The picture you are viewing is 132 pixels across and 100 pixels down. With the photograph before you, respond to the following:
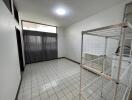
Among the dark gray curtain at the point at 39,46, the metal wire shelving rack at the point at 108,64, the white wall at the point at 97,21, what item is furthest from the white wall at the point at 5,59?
the white wall at the point at 97,21

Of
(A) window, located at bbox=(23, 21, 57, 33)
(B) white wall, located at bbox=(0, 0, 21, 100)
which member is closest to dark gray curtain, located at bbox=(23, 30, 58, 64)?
(A) window, located at bbox=(23, 21, 57, 33)

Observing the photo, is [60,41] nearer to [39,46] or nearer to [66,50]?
[66,50]

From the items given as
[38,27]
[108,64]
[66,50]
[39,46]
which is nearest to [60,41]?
[66,50]

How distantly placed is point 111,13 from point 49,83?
3.19 metres

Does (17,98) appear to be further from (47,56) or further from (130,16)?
(130,16)

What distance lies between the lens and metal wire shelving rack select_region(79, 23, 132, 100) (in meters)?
0.72

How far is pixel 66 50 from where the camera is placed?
5.20 meters

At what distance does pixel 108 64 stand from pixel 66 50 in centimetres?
328

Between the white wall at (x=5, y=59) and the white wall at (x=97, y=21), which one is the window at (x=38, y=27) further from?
the white wall at (x=5, y=59)

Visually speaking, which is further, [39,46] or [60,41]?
[60,41]

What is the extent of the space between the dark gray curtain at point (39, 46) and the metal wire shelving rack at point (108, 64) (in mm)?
2437

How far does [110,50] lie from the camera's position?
234cm

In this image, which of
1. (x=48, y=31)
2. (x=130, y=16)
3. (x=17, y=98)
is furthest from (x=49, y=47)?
(x=130, y=16)

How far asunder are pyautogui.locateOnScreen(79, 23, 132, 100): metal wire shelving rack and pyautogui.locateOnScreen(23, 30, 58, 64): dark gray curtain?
8.00 feet
